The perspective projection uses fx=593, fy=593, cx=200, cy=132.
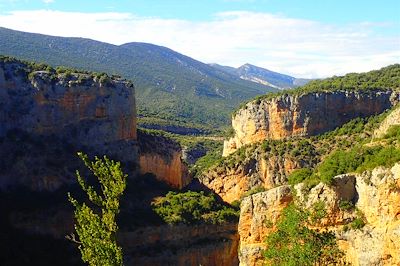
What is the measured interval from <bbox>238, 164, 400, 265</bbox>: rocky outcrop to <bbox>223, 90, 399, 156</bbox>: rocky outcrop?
119ft

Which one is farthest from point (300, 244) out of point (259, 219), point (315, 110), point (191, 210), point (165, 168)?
point (315, 110)

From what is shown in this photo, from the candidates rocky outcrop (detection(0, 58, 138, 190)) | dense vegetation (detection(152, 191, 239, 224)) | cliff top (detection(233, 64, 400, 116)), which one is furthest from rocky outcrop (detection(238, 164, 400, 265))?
cliff top (detection(233, 64, 400, 116))

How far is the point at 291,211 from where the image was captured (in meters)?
25.4

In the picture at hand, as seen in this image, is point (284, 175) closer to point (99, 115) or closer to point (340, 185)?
point (99, 115)

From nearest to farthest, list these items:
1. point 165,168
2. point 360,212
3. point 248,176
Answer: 1. point 360,212
2. point 165,168
3. point 248,176

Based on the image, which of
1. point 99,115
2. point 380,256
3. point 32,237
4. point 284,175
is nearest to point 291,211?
point 380,256

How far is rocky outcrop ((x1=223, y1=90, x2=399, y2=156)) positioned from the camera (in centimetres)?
6162

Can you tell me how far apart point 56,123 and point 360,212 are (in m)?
32.5

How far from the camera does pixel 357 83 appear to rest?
222ft

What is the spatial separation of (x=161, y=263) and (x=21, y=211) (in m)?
11.3

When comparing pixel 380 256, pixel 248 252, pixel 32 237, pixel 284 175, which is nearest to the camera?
pixel 380 256

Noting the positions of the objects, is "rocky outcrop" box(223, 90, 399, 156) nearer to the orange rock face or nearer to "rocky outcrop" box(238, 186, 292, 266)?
the orange rock face

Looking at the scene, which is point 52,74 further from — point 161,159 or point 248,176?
point 248,176

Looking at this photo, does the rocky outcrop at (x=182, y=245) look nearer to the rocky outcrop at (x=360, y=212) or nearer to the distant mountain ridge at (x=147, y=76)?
the rocky outcrop at (x=360, y=212)
